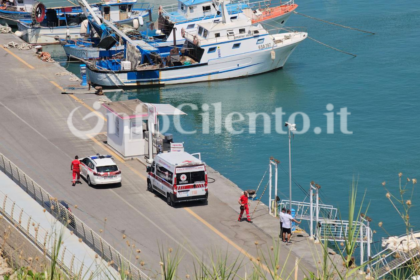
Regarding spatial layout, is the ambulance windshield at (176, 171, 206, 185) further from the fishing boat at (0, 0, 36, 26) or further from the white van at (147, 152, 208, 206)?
the fishing boat at (0, 0, 36, 26)

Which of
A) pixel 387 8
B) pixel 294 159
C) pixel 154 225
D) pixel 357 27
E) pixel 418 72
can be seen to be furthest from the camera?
pixel 387 8

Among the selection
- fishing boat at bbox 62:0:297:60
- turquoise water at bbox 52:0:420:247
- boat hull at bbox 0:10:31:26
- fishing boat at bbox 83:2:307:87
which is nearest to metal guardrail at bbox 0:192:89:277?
turquoise water at bbox 52:0:420:247

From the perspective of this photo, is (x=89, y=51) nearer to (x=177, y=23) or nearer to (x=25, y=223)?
(x=177, y=23)

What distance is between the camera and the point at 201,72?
58875 millimetres

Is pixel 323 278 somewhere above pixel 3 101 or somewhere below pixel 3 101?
above

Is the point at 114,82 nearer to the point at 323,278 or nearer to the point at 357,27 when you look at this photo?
the point at 357,27

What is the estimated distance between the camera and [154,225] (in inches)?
1093

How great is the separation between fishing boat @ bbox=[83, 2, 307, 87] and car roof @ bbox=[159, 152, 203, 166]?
2811 centimetres

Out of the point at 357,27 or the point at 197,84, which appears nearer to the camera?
the point at 197,84

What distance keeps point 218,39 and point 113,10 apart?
1906 cm

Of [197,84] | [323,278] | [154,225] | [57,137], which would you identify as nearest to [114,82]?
[197,84]

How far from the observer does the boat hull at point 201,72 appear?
5750cm

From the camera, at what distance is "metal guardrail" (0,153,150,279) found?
68.5 feet

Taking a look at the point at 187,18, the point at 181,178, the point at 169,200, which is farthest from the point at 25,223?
the point at 187,18
